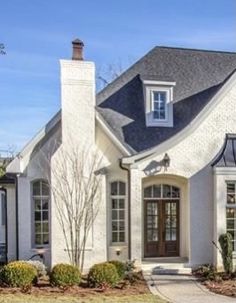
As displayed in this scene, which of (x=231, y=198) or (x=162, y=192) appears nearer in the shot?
(x=231, y=198)

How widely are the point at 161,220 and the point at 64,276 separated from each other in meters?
5.53

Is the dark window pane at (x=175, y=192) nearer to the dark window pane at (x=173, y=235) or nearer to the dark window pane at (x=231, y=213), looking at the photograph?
the dark window pane at (x=173, y=235)

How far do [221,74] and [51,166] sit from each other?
345 inches

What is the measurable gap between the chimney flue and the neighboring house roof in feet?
21.3

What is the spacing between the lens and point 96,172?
1543 cm

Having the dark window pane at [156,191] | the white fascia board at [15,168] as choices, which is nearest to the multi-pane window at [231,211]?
the dark window pane at [156,191]

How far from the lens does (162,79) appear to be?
17.2 m

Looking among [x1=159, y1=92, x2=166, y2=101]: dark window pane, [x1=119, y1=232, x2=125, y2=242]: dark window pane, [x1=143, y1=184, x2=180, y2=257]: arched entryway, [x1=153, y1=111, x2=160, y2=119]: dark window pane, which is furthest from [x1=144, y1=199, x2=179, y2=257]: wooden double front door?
[x1=159, y1=92, x2=166, y2=101]: dark window pane

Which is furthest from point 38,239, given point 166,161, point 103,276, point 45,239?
point 166,161

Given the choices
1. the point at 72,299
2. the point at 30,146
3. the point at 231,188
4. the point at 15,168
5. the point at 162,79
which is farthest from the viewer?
the point at 162,79

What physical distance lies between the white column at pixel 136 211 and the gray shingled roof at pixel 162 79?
3.52 feet

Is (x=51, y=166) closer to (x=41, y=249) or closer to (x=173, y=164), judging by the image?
(x=41, y=249)

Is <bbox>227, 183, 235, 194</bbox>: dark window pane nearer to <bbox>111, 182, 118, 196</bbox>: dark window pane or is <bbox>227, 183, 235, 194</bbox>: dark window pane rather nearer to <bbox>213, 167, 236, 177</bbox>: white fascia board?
<bbox>213, 167, 236, 177</bbox>: white fascia board

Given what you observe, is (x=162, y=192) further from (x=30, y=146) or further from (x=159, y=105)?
(x=30, y=146)
